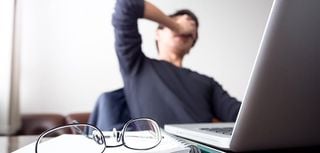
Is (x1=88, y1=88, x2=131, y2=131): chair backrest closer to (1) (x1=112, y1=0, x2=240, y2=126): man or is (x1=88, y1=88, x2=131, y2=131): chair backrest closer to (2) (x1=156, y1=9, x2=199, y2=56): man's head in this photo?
(1) (x1=112, y1=0, x2=240, y2=126): man

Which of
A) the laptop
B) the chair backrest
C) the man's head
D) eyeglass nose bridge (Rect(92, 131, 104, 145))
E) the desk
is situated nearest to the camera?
the laptop

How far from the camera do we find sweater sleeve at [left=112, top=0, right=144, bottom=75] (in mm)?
1548

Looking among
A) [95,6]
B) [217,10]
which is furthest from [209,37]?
[95,6]

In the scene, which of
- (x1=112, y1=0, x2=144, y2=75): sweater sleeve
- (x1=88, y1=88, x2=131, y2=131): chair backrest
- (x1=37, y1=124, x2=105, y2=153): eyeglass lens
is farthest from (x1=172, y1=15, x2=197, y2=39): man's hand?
(x1=37, y1=124, x2=105, y2=153): eyeglass lens

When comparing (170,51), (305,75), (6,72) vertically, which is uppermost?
(305,75)

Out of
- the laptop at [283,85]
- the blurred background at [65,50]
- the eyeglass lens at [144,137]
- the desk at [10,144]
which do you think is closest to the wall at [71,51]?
the blurred background at [65,50]

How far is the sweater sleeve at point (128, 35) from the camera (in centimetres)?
155

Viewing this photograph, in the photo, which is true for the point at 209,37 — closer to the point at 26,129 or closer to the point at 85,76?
the point at 85,76

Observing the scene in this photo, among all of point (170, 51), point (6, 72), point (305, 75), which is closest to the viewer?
point (305, 75)

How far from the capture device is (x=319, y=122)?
55 centimetres

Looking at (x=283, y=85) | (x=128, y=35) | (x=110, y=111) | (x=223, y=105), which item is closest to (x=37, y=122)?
(x=110, y=111)

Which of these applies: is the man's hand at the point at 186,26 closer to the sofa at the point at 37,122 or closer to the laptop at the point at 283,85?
the sofa at the point at 37,122

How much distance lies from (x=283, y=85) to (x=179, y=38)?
120 centimetres

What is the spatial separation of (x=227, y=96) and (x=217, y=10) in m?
0.42
